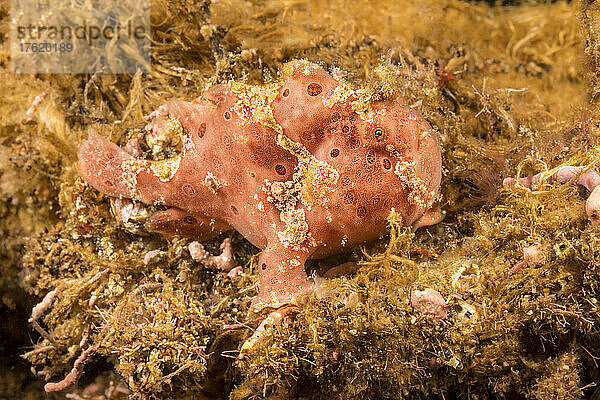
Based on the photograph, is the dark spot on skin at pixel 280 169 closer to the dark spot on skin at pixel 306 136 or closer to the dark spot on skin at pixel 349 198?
the dark spot on skin at pixel 306 136

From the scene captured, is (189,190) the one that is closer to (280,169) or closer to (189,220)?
(189,220)

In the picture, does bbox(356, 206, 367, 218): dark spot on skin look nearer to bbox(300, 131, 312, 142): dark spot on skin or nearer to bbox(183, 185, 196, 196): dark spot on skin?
bbox(300, 131, 312, 142): dark spot on skin

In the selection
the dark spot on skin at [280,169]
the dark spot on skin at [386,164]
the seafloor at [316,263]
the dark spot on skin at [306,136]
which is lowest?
the seafloor at [316,263]

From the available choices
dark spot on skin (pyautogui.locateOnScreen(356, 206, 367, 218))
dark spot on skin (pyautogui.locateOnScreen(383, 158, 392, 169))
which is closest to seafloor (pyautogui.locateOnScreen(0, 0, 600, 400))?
dark spot on skin (pyautogui.locateOnScreen(356, 206, 367, 218))

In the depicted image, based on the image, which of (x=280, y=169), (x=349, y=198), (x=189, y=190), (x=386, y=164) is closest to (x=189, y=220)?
(x=189, y=190)

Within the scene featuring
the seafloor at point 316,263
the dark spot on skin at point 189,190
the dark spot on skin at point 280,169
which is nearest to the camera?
the seafloor at point 316,263

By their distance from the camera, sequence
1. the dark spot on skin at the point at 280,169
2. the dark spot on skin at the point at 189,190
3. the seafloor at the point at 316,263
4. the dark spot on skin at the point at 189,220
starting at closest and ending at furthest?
the seafloor at the point at 316,263, the dark spot on skin at the point at 280,169, the dark spot on skin at the point at 189,190, the dark spot on skin at the point at 189,220

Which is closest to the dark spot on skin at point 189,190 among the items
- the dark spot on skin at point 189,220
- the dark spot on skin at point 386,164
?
the dark spot on skin at point 189,220
